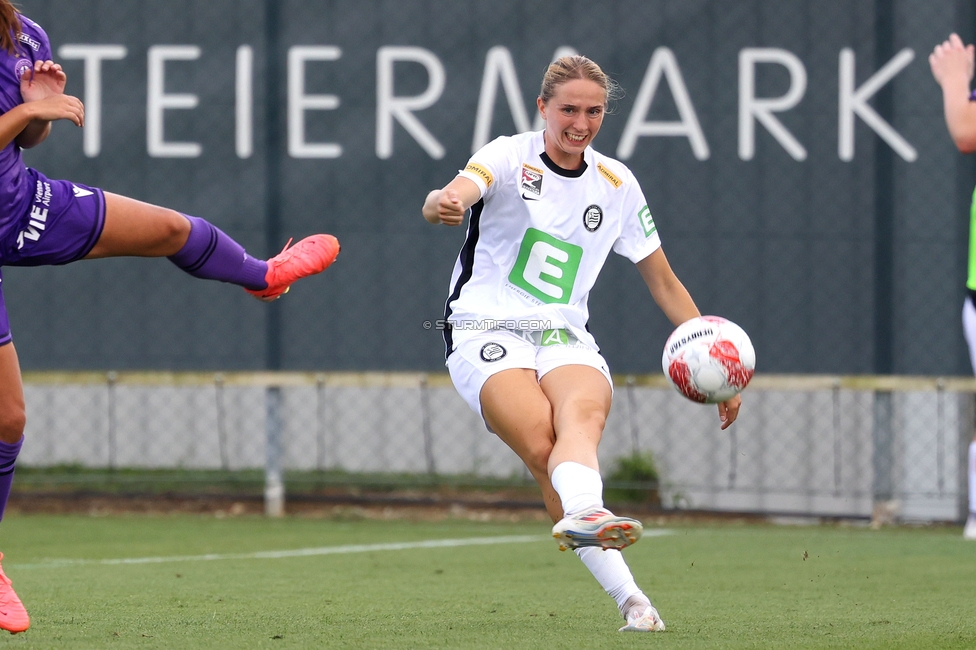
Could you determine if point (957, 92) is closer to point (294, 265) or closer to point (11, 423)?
point (294, 265)

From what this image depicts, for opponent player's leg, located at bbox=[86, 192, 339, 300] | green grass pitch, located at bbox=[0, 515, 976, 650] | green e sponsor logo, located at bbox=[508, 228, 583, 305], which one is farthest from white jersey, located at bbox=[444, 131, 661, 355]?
green grass pitch, located at bbox=[0, 515, 976, 650]

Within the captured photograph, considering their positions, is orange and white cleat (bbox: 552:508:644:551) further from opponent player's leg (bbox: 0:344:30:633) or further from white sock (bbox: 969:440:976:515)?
white sock (bbox: 969:440:976:515)

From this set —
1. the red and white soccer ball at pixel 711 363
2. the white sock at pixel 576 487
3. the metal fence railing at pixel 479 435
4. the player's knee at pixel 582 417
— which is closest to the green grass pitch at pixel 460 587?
the metal fence railing at pixel 479 435

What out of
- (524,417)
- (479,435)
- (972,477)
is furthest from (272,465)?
(524,417)

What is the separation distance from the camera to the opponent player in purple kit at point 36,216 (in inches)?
178

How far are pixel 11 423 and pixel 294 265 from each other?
1.22 m

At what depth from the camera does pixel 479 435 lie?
977cm

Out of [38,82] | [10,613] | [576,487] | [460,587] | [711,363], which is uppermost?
[38,82]

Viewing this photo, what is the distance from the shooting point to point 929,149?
9344 mm

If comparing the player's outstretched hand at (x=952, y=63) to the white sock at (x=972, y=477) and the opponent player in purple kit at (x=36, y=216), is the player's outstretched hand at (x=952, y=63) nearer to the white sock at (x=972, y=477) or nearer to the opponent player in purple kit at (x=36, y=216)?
the opponent player in purple kit at (x=36, y=216)

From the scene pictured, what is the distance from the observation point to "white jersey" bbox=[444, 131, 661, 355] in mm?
5016

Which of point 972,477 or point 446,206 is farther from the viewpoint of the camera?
point 972,477

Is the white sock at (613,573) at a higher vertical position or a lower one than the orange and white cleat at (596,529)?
lower

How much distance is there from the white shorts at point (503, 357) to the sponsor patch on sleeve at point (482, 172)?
1.72ft
